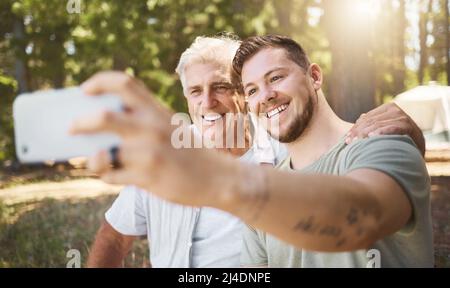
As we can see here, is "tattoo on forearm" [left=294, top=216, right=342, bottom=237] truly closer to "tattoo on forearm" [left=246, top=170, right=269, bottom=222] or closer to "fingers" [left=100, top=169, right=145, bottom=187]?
"tattoo on forearm" [left=246, top=170, right=269, bottom=222]

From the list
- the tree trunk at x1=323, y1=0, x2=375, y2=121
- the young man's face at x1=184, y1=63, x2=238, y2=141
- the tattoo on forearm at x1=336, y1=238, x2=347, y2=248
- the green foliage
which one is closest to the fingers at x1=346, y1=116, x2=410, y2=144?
the tattoo on forearm at x1=336, y1=238, x2=347, y2=248

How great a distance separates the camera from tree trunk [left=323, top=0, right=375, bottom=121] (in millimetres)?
3219

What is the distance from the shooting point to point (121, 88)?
57 cm

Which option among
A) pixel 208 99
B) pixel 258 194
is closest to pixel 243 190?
pixel 258 194

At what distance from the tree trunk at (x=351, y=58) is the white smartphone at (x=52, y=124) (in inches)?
106

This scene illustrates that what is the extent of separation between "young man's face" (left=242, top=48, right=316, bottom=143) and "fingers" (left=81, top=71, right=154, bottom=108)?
36.4 inches

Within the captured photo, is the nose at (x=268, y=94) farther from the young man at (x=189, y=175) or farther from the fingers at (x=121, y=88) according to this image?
the fingers at (x=121, y=88)

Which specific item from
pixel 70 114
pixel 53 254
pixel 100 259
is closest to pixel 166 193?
pixel 70 114

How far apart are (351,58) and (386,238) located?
7.24 feet

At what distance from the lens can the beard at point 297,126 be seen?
1470 millimetres

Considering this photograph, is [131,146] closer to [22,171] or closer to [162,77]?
[162,77]

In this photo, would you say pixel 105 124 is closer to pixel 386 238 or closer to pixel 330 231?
pixel 330 231
